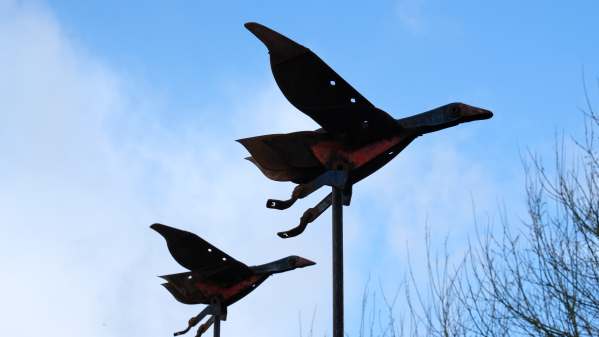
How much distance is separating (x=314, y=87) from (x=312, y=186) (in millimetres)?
403

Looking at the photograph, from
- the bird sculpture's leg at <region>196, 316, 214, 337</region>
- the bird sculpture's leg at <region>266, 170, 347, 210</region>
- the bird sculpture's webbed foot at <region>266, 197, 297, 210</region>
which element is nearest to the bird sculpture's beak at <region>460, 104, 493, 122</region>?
the bird sculpture's leg at <region>266, 170, 347, 210</region>

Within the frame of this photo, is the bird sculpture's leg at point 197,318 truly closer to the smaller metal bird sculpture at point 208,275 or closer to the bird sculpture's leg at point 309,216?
the smaller metal bird sculpture at point 208,275

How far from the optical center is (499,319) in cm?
528

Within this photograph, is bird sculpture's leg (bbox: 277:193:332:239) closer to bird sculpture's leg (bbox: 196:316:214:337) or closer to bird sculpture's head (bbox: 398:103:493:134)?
bird sculpture's head (bbox: 398:103:493:134)

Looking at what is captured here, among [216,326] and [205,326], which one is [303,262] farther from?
[205,326]

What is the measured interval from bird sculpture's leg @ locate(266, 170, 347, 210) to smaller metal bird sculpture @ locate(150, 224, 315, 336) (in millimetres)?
1464

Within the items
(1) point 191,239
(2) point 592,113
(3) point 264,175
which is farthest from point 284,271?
(2) point 592,113

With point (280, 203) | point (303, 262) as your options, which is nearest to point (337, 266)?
point (280, 203)

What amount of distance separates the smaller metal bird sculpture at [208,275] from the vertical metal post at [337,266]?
1726 millimetres

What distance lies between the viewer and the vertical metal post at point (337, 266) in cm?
290

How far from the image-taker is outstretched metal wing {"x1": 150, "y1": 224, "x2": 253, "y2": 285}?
4984 mm

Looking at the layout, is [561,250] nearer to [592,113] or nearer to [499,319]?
[499,319]

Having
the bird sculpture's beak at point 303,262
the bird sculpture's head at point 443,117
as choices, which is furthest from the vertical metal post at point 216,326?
the bird sculpture's head at point 443,117

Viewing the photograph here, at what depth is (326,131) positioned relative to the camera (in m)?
3.24
